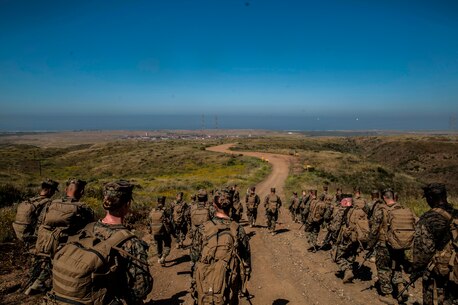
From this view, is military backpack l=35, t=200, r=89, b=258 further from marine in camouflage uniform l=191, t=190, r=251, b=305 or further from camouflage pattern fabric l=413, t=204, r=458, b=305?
camouflage pattern fabric l=413, t=204, r=458, b=305

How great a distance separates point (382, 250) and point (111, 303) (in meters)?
7.12

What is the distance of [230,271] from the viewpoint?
482 cm

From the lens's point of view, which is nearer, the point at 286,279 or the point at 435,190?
the point at 435,190

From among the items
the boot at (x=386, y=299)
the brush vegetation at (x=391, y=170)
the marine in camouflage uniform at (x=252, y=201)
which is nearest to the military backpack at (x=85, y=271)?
the boot at (x=386, y=299)

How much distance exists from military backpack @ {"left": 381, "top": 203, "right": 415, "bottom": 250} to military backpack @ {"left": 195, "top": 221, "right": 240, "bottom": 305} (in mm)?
4766

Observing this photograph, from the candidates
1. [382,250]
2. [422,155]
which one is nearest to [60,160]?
[382,250]

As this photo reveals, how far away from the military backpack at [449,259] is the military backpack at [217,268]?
356cm

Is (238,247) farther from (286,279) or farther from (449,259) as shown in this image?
(286,279)

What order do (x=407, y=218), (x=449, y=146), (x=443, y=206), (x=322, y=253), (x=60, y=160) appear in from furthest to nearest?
(x=60, y=160) → (x=449, y=146) → (x=322, y=253) → (x=407, y=218) → (x=443, y=206)

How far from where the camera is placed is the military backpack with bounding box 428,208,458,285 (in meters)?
5.15

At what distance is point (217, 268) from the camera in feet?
15.4

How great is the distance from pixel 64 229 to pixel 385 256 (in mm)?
7596

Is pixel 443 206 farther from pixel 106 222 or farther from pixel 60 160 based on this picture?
pixel 60 160

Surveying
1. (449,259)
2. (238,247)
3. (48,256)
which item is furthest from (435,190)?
(48,256)
